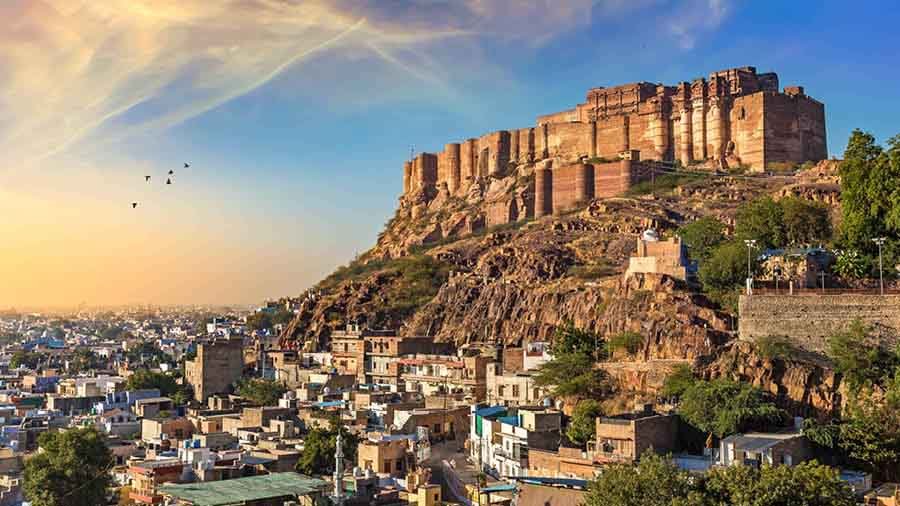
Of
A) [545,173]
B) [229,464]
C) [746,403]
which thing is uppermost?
[545,173]

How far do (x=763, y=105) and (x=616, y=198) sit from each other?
28.2ft

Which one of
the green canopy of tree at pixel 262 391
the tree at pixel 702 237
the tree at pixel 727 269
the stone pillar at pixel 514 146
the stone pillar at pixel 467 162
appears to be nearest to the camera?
the tree at pixel 727 269

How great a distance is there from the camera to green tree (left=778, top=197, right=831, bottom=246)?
34969 millimetres

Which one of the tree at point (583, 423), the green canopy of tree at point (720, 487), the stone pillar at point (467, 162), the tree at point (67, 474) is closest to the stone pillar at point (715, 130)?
the stone pillar at point (467, 162)

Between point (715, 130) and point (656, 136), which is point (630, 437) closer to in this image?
point (715, 130)

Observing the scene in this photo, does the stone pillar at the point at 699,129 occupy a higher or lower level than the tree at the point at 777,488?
higher

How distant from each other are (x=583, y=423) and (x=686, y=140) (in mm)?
35522

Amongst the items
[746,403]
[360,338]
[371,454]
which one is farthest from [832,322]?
[360,338]

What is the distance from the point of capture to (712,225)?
3756cm

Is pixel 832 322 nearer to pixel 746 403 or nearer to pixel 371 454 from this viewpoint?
pixel 746 403

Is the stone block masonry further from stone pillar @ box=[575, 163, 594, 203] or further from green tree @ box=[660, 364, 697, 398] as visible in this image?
stone pillar @ box=[575, 163, 594, 203]

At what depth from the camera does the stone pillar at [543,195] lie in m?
56.6

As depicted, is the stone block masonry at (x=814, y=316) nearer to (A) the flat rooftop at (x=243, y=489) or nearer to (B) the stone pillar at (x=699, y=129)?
(A) the flat rooftop at (x=243, y=489)

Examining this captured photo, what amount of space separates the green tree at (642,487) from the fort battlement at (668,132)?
38389 mm
